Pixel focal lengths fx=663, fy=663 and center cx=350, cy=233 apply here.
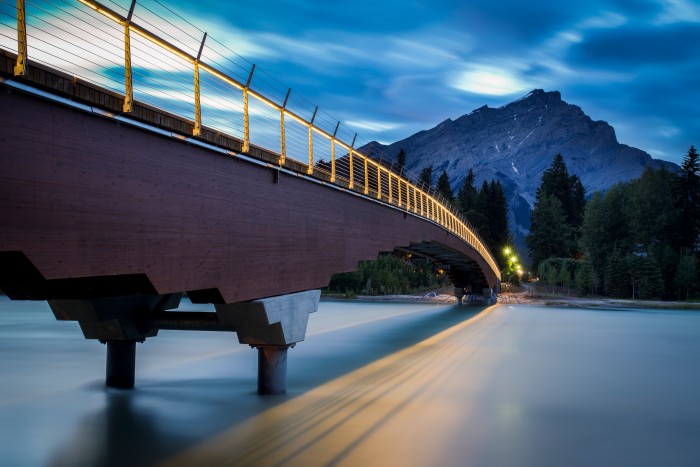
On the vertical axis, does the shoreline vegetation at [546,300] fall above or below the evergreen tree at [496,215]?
below

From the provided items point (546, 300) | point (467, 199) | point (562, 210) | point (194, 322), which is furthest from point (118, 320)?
point (562, 210)

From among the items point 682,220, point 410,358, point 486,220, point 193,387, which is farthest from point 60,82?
point 486,220

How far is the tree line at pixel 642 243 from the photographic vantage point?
8375 cm

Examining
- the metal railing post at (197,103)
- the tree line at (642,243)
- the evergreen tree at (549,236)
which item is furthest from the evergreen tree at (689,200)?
the metal railing post at (197,103)

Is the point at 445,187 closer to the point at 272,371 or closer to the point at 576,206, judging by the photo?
the point at 576,206

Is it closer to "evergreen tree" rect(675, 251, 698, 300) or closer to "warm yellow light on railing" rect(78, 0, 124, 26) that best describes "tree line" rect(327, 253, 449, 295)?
"evergreen tree" rect(675, 251, 698, 300)

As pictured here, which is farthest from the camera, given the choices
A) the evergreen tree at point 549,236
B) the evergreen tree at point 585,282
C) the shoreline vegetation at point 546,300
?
the evergreen tree at point 549,236

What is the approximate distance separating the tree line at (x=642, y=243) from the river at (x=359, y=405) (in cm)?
5109

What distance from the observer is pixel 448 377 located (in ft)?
82.0

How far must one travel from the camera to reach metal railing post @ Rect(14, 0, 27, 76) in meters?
9.27

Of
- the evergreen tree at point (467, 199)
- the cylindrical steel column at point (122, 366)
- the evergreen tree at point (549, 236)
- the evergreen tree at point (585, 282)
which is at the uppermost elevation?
the evergreen tree at point (467, 199)

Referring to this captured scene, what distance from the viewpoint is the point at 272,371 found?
18328 mm

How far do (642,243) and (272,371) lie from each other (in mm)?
93429

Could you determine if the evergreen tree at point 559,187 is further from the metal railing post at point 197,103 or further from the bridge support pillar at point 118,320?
the metal railing post at point 197,103
